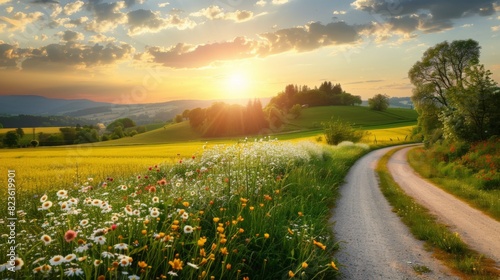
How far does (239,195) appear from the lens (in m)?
7.97

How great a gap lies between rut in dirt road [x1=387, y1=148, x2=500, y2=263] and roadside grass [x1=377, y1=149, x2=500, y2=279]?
1.21 feet

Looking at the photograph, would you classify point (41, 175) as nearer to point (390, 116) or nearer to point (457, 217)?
point (457, 217)

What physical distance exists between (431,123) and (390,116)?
6640 cm

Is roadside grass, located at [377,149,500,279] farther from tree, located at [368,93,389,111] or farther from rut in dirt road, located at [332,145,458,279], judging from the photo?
tree, located at [368,93,389,111]

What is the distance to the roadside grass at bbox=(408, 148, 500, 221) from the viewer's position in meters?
12.5

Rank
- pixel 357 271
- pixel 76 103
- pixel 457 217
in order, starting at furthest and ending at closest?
pixel 76 103, pixel 457 217, pixel 357 271

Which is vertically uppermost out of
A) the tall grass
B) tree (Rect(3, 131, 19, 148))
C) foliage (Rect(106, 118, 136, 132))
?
foliage (Rect(106, 118, 136, 132))

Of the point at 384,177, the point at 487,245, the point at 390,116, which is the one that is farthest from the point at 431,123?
the point at 390,116

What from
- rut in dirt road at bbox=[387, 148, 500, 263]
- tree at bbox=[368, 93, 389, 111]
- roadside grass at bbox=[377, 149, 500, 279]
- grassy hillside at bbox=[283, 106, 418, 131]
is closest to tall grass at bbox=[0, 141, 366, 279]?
roadside grass at bbox=[377, 149, 500, 279]

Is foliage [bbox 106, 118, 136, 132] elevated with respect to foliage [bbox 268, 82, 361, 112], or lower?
lower

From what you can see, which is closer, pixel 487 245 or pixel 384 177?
pixel 487 245

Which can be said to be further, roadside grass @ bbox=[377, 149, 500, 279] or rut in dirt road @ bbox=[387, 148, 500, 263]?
rut in dirt road @ bbox=[387, 148, 500, 263]

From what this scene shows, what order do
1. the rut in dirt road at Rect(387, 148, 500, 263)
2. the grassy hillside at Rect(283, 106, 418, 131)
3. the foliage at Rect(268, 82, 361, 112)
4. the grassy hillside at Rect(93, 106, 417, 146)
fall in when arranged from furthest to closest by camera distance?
the foliage at Rect(268, 82, 361, 112)
the grassy hillside at Rect(283, 106, 418, 131)
the grassy hillside at Rect(93, 106, 417, 146)
the rut in dirt road at Rect(387, 148, 500, 263)

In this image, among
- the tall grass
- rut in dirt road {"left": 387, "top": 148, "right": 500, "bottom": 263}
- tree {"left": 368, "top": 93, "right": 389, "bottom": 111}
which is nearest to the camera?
the tall grass
